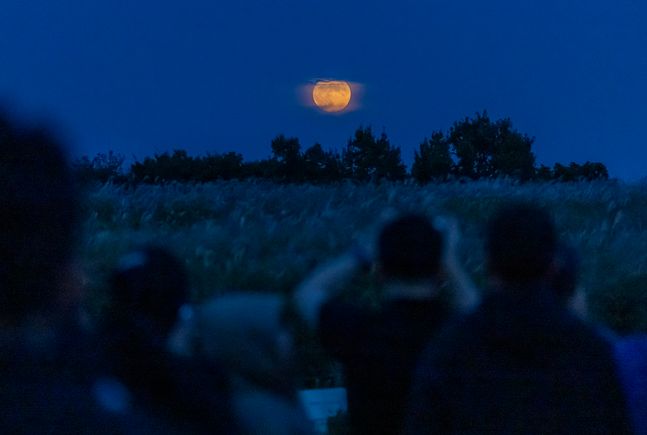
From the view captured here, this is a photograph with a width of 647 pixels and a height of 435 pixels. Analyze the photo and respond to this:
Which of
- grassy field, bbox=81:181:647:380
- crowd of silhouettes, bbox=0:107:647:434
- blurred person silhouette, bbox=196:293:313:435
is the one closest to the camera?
crowd of silhouettes, bbox=0:107:647:434

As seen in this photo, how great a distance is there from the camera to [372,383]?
3.34 m

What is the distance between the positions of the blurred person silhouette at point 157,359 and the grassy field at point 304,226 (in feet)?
10.00

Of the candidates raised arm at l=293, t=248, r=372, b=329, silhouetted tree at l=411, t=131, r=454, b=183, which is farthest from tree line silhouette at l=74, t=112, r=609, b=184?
raised arm at l=293, t=248, r=372, b=329

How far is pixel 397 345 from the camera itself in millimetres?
3266

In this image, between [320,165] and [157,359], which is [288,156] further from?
[157,359]

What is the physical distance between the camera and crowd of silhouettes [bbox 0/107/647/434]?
6.14 ft

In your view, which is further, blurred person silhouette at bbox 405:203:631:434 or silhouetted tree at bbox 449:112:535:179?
silhouetted tree at bbox 449:112:535:179

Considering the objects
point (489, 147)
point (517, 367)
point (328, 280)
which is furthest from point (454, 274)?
point (489, 147)

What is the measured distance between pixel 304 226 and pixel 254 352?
236 inches

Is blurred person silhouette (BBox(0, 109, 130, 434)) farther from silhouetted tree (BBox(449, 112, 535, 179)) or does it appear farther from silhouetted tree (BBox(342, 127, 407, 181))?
silhouetted tree (BBox(449, 112, 535, 179))

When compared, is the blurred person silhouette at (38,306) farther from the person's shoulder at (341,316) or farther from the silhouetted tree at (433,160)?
the silhouetted tree at (433,160)

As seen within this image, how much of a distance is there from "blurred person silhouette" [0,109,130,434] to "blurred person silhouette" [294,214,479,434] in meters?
1.93

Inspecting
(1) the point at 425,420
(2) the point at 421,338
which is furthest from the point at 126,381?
(2) the point at 421,338

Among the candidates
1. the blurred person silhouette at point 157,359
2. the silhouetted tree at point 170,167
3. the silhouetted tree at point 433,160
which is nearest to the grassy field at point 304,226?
the blurred person silhouette at point 157,359
